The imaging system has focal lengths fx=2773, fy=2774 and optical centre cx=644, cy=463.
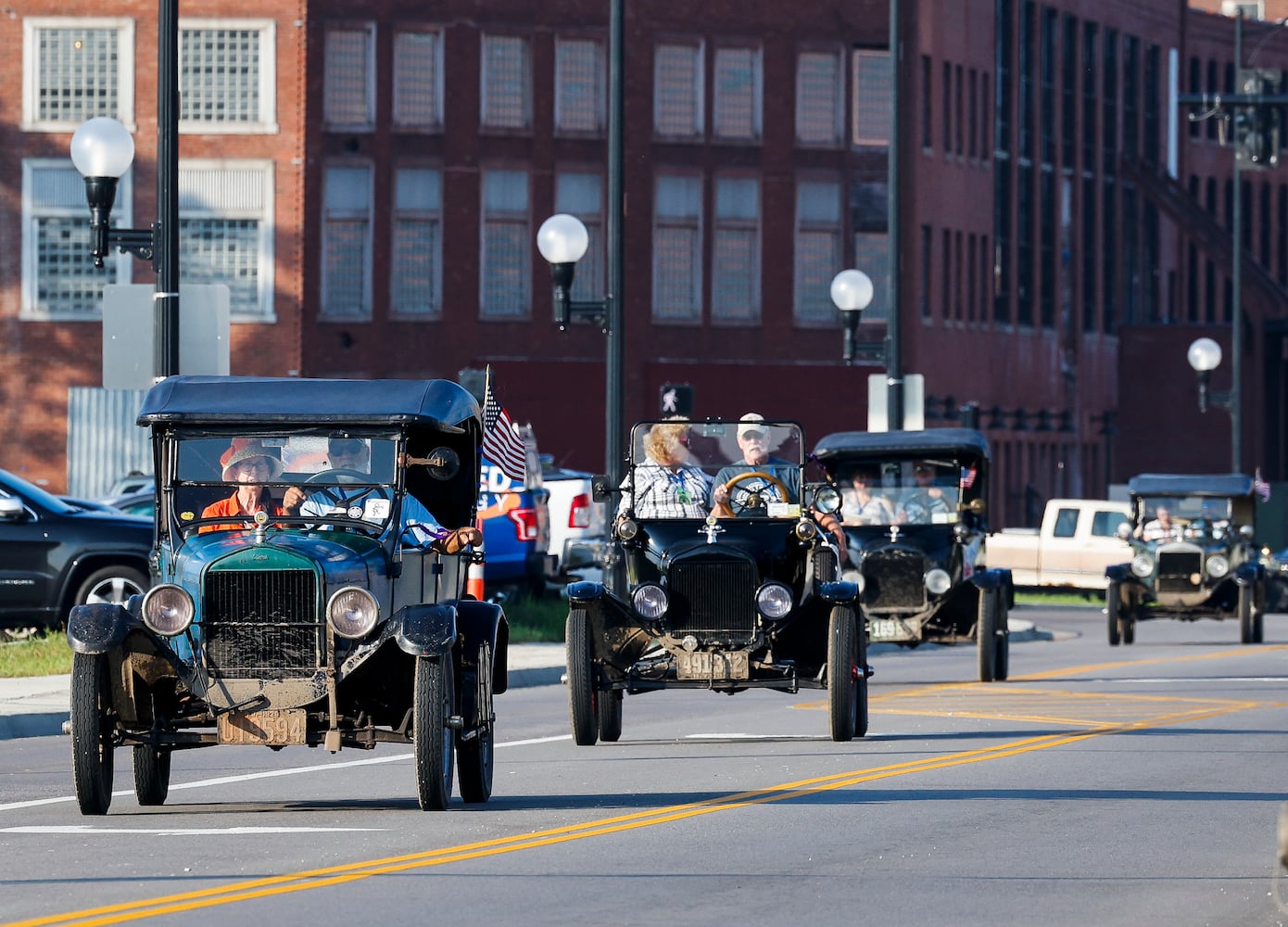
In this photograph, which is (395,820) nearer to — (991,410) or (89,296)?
(89,296)

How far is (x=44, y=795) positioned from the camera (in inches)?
566

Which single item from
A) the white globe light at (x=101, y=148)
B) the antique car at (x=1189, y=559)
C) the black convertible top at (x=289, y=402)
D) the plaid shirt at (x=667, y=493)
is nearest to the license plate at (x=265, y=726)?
the black convertible top at (x=289, y=402)

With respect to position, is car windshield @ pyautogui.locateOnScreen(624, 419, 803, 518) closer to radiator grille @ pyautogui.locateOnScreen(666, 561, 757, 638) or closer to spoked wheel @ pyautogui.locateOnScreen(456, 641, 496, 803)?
radiator grille @ pyautogui.locateOnScreen(666, 561, 757, 638)

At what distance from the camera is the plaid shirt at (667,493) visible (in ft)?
61.0

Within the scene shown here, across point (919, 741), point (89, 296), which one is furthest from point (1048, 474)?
point (919, 741)

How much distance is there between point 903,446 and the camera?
25.9 meters

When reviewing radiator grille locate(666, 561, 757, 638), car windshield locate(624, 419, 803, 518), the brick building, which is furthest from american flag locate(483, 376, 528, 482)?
the brick building

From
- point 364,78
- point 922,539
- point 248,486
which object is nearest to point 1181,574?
point 922,539

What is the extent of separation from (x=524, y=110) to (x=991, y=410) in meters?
13.5

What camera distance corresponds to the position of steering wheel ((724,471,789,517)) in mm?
18422

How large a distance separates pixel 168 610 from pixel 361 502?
130 centimetres

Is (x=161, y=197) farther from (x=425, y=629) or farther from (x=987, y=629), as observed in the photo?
(x=425, y=629)

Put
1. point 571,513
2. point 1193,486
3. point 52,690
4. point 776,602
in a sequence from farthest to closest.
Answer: point 1193,486, point 571,513, point 52,690, point 776,602

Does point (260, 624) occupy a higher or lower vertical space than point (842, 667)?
higher
